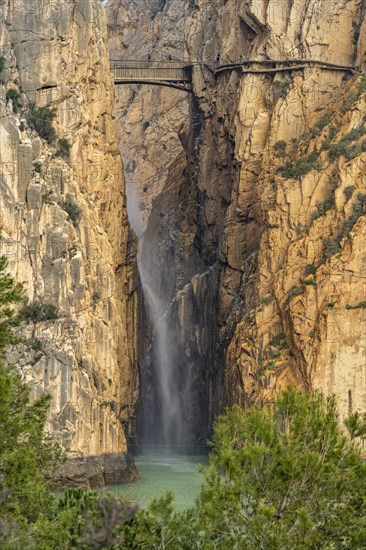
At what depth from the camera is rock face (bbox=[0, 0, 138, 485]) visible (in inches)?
2985

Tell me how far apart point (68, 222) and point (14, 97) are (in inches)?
344

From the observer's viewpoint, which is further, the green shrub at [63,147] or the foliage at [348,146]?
the green shrub at [63,147]

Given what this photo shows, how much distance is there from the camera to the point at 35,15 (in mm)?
82250

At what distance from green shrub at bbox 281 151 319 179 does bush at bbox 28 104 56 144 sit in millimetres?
15084

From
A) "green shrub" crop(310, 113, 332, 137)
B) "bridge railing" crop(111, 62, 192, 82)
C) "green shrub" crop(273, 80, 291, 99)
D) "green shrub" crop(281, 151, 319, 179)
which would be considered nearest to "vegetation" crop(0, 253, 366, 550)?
"green shrub" crop(281, 151, 319, 179)

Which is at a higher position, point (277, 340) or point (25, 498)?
point (277, 340)

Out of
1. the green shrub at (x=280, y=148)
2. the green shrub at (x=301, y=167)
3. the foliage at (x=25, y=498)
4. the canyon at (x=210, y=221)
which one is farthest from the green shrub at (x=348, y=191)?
the foliage at (x=25, y=498)

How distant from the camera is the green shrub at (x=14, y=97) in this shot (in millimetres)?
81188

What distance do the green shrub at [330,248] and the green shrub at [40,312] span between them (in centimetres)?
1607

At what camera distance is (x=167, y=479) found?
264 feet

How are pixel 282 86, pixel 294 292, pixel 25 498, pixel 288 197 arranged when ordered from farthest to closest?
pixel 282 86 → pixel 288 197 → pixel 294 292 → pixel 25 498

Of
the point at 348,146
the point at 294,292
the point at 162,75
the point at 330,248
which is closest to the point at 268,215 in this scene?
the point at 330,248

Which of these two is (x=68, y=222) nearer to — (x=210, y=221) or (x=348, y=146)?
(x=348, y=146)

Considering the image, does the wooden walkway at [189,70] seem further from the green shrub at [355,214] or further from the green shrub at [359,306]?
the green shrub at [359,306]
